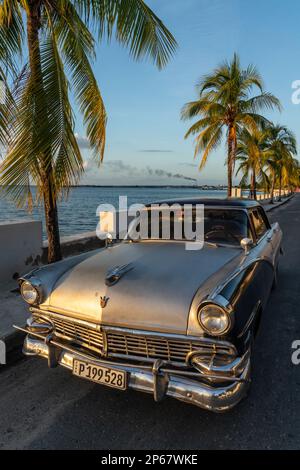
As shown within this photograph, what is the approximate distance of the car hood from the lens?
7.79 ft

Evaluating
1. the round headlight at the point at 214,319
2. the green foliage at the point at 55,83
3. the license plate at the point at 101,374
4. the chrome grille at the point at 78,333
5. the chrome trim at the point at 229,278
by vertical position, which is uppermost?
the green foliage at the point at 55,83

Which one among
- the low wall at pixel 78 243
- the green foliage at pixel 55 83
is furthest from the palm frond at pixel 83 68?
the low wall at pixel 78 243

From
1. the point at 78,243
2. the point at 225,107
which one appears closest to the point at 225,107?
the point at 225,107

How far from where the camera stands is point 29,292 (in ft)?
9.50

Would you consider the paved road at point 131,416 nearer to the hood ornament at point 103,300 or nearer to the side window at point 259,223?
the hood ornament at point 103,300

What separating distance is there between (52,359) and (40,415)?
1.34 feet

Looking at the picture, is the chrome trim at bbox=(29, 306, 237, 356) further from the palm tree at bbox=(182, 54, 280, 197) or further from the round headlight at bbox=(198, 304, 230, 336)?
the palm tree at bbox=(182, 54, 280, 197)

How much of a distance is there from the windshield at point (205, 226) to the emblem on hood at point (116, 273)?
3.60 ft

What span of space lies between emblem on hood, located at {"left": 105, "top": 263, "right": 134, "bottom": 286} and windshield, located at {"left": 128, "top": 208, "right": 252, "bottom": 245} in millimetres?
1097

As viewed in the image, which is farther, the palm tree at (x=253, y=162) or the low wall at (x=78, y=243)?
the palm tree at (x=253, y=162)

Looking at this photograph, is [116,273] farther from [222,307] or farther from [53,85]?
[53,85]

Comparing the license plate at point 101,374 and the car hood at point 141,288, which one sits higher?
the car hood at point 141,288

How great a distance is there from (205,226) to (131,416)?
2182mm

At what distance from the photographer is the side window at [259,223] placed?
413cm
